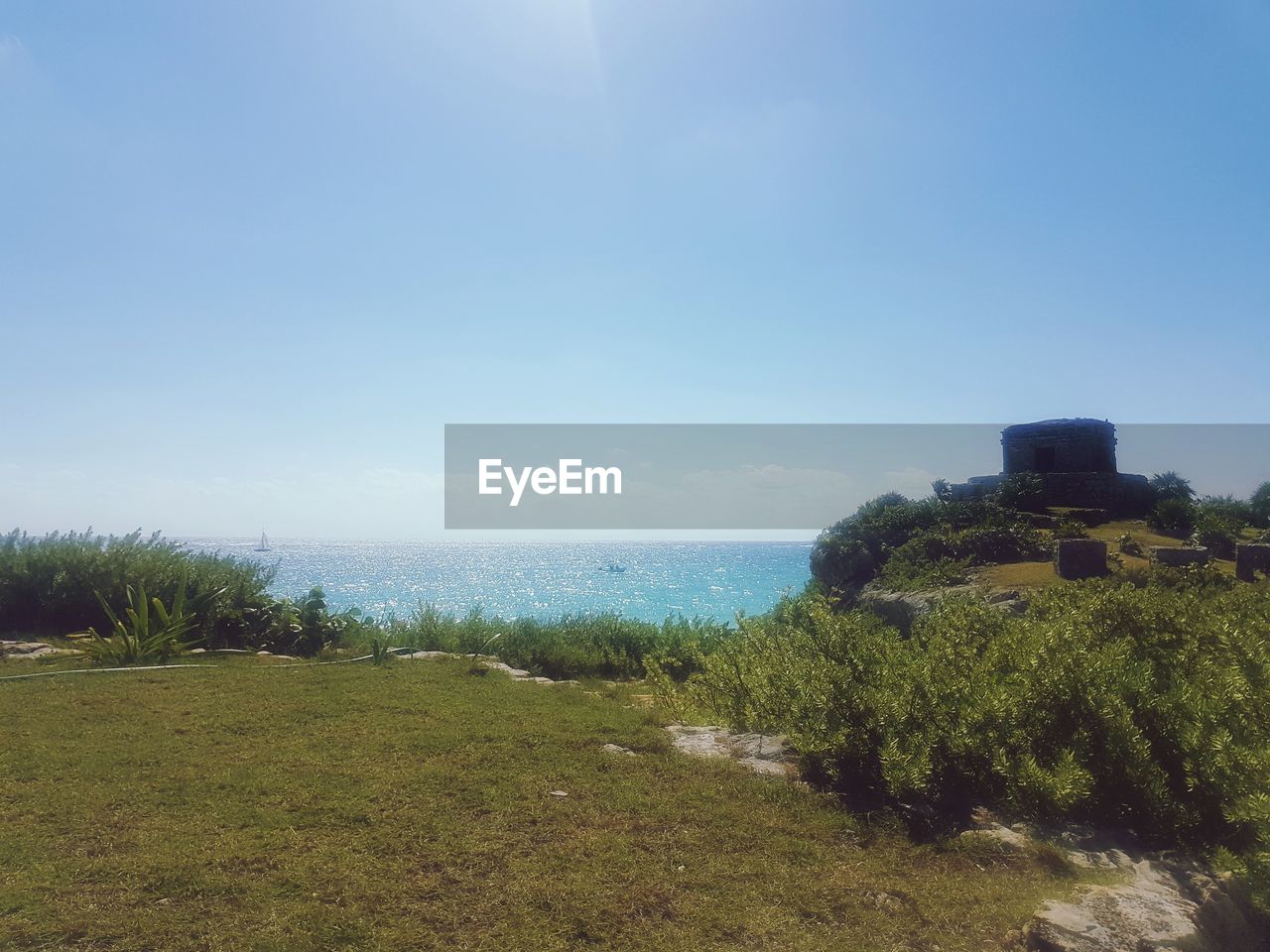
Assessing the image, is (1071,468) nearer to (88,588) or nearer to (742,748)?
(742,748)

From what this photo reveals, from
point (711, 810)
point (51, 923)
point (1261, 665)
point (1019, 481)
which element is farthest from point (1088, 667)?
point (1019, 481)

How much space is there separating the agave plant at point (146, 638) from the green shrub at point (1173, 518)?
72.0 feet

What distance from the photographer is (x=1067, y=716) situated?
464cm

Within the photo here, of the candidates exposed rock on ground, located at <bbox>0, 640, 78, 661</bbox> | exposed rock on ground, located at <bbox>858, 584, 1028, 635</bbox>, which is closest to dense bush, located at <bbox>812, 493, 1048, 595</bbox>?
exposed rock on ground, located at <bbox>858, 584, 1028, 635</bbox>

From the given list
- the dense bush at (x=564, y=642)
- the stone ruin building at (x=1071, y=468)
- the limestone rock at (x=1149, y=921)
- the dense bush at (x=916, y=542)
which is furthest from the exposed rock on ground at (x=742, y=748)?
the stone ruin building at (x=1071, y=468)

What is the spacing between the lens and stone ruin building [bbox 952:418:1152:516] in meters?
22.4

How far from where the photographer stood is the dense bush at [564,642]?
1284cm

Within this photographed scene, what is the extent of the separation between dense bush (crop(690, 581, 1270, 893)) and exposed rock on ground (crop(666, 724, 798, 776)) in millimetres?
243

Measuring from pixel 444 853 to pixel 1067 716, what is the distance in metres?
3.99

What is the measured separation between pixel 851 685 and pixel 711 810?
4.69 feet

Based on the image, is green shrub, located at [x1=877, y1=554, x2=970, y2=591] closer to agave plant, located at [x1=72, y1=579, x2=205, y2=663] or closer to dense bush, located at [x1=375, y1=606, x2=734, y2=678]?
dense bush, located at [x1=375, y1=606, x2=734, y2=678]

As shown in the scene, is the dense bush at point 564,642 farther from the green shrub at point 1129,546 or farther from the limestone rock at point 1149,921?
the green shrub at point 1129,546

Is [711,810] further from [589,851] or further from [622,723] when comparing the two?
[622,723]

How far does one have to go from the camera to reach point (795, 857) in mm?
3955
